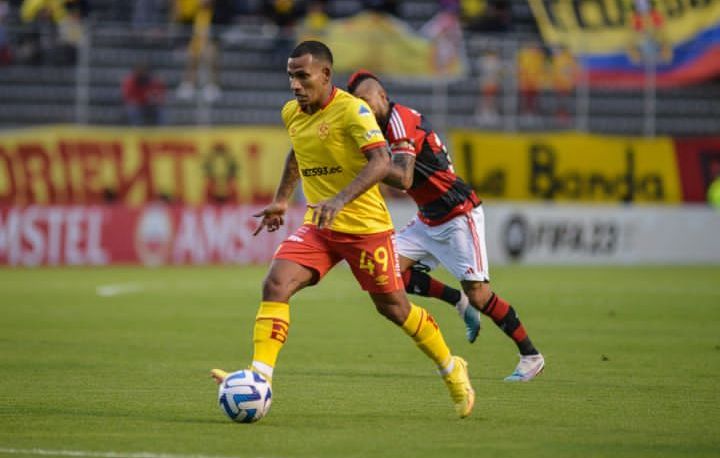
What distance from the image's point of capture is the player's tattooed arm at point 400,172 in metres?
8.95

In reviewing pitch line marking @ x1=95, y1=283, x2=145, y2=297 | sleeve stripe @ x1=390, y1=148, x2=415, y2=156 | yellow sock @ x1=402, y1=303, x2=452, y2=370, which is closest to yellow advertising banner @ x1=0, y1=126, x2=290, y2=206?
pitch line marking @ x1=95, y1=283, x2=145, y2=297

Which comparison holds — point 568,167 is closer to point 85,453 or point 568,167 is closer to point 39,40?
point 39,40

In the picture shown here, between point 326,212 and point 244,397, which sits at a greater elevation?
point 326,212

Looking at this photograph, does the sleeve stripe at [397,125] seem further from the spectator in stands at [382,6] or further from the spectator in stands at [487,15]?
the spectator in stands at [487,15]

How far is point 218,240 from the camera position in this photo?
26.0 m

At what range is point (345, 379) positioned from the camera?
36.4 feet

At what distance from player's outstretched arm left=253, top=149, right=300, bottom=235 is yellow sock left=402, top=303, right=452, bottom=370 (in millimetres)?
990

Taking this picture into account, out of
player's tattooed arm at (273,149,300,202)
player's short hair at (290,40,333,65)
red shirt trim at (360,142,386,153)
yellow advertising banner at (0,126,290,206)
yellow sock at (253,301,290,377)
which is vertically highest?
player's short hair at (290,40,333,65)

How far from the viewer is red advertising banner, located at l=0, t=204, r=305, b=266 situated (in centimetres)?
2484

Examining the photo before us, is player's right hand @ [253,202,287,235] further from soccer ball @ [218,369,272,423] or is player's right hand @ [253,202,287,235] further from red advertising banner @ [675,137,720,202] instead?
red advertising banner @ [675,137,720,202]

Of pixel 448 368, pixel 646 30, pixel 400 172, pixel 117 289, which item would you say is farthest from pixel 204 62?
pixel 448 368

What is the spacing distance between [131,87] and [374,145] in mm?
18914

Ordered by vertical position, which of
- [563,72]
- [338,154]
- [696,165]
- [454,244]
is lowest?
[696,165]

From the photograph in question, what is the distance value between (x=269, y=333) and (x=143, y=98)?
19.0 meters
